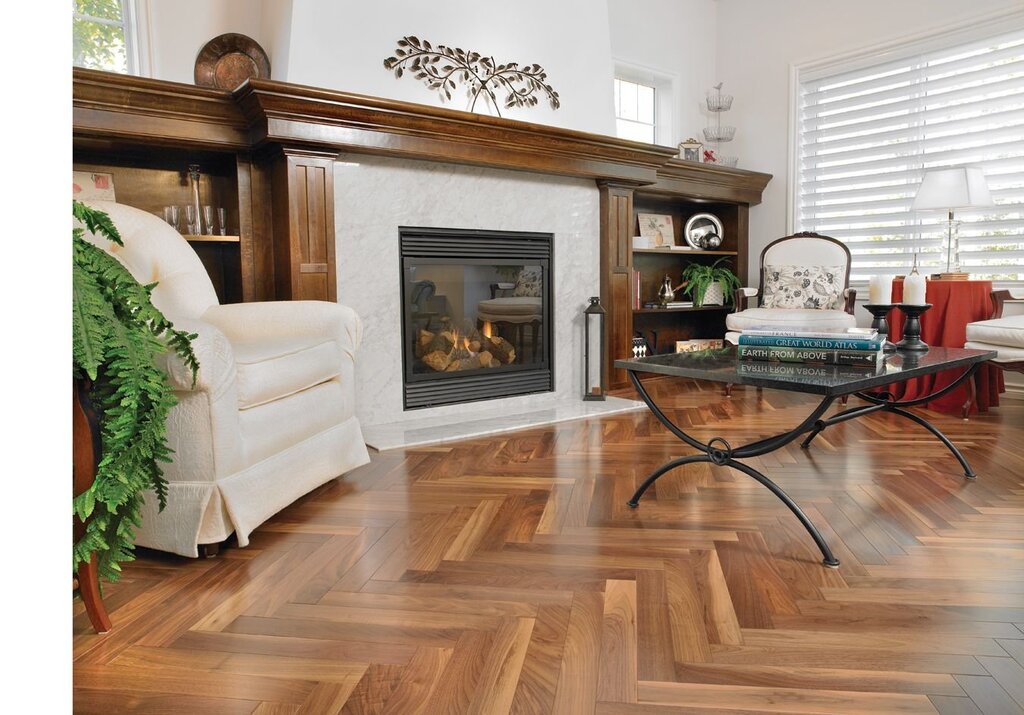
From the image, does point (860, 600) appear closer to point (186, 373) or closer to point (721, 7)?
point (186, 373)

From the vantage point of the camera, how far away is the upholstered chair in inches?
124

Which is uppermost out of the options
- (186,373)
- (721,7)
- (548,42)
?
(721,7)

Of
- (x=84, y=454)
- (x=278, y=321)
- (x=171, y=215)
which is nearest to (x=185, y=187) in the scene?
(x=171, y=215)

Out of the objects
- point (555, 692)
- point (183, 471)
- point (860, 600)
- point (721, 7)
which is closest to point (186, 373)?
point (183, 471)

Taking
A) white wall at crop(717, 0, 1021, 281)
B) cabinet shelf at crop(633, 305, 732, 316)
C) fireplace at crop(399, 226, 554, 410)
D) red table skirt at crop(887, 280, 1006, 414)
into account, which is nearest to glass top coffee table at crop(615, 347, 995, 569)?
red table skirt at crop(887, 280, 1006, 414)

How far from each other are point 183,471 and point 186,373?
26 centimetres

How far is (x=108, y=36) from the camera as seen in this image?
9.98 feet

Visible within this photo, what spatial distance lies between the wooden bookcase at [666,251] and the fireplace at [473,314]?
430mm

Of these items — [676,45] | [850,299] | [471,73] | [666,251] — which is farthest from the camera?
[676,45]

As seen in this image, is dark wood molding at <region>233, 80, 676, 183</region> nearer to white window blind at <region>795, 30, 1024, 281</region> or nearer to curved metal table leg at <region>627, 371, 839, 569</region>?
white window blind at <region>795, 30, 1024, 281</region>

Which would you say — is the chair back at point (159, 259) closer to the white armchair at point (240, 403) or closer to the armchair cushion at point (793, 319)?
the white armchair at point (240, 403)

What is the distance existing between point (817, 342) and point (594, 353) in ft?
6.69

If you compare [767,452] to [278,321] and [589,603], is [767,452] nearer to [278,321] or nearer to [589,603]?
[589,603]
